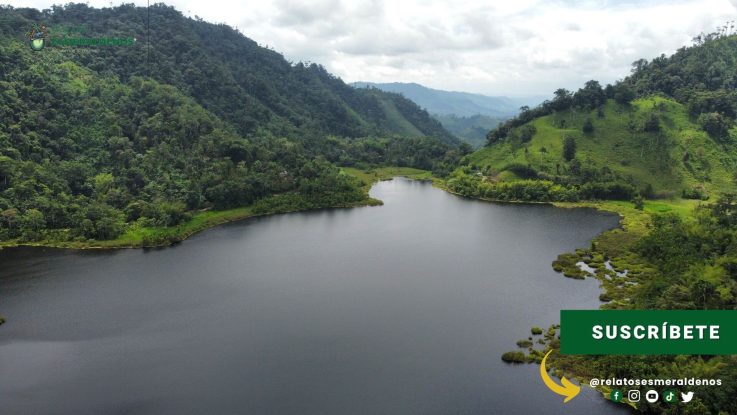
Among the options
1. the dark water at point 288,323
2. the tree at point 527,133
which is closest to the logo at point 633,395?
the dark water at point 288,323

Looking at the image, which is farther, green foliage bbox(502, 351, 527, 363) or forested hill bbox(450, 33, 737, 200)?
forested hill bbox(450, 33, 737, 200)

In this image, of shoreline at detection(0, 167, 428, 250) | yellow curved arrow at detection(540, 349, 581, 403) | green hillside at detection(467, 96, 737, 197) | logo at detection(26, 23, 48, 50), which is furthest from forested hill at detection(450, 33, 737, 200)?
logo at detection(26, 23, 48, 50)

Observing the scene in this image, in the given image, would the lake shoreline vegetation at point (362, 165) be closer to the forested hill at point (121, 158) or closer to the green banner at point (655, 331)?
the forested hill at point (121, 158)

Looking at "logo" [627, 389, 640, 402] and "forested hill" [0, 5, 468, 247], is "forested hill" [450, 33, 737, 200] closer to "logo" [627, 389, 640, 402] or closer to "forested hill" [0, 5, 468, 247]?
"forested hill" [0, 5, 468, 247]

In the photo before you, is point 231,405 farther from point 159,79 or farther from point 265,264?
point 159,79

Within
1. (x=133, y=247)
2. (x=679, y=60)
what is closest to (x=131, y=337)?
(x=133, y=247)

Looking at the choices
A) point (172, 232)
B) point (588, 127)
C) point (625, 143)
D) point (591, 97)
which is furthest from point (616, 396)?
point (591, 97)

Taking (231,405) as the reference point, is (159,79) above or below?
above
